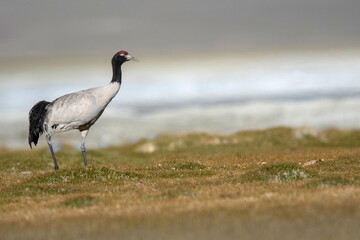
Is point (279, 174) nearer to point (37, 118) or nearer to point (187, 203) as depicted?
point (187, 203)

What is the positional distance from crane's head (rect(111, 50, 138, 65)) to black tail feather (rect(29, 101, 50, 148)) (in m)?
4.13

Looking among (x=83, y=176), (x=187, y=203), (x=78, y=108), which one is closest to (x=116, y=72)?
(x=78, y=108)

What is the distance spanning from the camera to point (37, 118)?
27.6 metres

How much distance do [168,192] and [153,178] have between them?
560 cm

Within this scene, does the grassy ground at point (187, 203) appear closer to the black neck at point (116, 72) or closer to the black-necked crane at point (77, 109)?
the black-necked crane at point (77, 109)

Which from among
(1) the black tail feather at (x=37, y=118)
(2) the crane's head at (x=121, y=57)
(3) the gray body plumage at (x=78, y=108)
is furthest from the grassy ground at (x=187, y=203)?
(2) the crane's head at (x=121, y=57)

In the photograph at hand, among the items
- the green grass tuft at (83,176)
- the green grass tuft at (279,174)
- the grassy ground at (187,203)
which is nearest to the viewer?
the grassy ground at (187,203)

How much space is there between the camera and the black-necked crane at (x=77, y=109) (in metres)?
26.1

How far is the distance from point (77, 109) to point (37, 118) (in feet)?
9.07

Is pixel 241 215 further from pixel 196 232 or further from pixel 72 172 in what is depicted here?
pixel 72 172

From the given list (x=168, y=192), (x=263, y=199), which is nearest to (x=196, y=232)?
(x=263, y=199)

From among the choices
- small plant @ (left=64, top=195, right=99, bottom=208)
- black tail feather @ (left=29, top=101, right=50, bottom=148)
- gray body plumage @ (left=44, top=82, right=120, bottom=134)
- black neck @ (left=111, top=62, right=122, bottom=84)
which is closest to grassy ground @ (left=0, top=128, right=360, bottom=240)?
small plant @ (left=64, top=195, right=99, bottom=208)

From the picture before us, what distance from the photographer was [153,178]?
74.3ft

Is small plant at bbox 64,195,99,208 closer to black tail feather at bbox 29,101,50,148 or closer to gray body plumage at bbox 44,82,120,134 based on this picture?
gray body plumage at bbox 44,82,120,134
